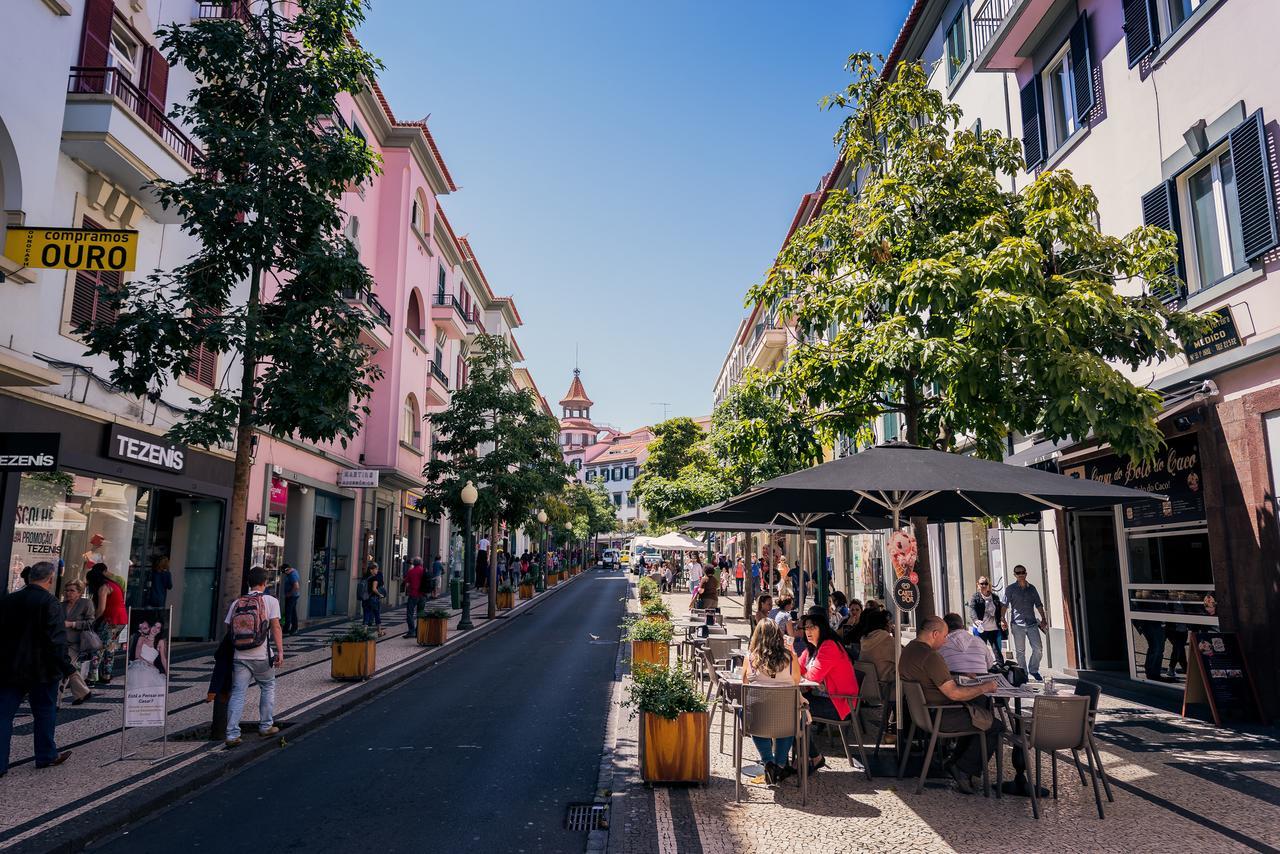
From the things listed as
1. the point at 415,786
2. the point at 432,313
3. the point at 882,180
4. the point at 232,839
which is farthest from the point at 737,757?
the point at 432,313

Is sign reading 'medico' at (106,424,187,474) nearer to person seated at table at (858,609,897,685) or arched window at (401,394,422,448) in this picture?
person seated at table at (858,609,897,685)

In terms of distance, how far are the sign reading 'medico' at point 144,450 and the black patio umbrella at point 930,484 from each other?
33.7 ft

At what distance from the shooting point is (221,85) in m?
10.1

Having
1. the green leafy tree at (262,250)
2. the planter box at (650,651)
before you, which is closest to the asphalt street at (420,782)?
the planter box at (650,651)

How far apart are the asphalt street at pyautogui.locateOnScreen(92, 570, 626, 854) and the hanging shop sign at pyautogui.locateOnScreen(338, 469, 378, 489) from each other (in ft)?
43.3

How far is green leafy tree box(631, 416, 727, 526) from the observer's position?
96.1ft

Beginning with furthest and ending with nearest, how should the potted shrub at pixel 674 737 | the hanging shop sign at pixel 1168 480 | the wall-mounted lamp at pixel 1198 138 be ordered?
1. the hanging shop sign at pixel 1168 480
2. the wall-mounted lamp at pixel 1198 138
3. the potted shrub at pixel 674 737

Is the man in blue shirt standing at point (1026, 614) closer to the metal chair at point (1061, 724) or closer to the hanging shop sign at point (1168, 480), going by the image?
the hanging shop sign at point (1168, 480)

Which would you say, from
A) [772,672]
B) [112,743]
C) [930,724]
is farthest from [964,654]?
[112,743]

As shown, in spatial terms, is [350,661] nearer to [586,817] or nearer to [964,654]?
[586,817]

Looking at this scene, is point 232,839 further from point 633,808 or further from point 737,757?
point 737,757

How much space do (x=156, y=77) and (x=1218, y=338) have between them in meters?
16.5

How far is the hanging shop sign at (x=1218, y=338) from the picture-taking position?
981cm

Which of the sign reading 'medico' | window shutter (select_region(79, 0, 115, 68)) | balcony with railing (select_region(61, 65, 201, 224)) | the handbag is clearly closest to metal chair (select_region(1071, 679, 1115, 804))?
the handbag
